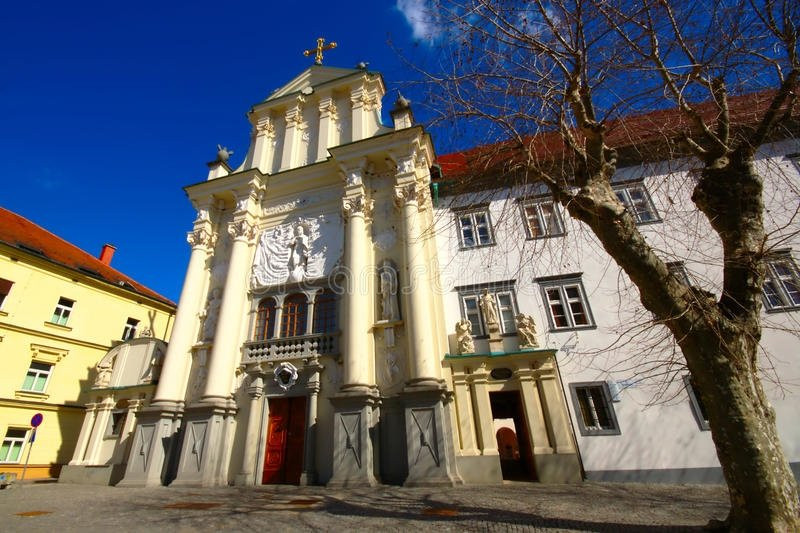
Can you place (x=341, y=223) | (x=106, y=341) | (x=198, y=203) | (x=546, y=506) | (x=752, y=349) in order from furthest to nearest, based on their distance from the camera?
(x=106, y=341)
(x=198, y=203)
(x=341, y=223)
(x=546, y=506)
(x=752, y=349)

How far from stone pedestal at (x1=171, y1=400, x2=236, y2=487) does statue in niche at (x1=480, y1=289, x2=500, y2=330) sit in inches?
337

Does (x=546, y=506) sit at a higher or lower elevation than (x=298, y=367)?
lower

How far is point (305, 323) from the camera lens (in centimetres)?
1338

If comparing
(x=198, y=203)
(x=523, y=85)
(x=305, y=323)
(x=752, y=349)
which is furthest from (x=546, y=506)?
A: (x=198, y=203)

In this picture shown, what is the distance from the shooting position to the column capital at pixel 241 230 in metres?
15.1

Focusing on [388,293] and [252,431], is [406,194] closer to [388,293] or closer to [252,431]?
[388,293]

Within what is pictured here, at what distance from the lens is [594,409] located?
Result: 1055cm

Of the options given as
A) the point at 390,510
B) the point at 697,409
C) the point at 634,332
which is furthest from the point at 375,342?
the point at 697,409

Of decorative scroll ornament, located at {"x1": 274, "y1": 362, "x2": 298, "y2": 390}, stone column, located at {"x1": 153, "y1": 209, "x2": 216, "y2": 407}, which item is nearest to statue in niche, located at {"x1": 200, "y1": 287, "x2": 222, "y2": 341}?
stone column, located at {"x1": 153, "y1": 209, "x2": 216, "y2": 407}

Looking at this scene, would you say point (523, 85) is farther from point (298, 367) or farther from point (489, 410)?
point (298, 367)

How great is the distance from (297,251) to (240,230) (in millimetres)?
2648

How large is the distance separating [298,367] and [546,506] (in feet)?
27.5

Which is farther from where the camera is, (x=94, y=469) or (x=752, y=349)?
(x=94, y=469)

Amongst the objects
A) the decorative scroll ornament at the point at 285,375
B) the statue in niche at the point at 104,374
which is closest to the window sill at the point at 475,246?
the decorative scroll ornament at the point at 285,375
